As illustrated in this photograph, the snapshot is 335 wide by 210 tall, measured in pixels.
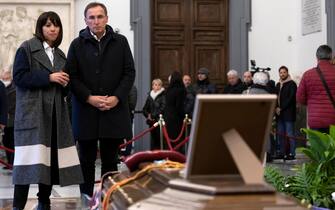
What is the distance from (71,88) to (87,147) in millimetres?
542

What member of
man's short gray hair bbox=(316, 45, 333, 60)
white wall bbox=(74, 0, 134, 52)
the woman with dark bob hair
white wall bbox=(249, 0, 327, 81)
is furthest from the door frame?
the woman with dark bob hair

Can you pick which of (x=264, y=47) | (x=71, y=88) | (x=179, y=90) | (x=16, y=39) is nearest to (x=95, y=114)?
(x=71, y=88)

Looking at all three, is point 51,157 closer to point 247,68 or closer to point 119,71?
point 119,71

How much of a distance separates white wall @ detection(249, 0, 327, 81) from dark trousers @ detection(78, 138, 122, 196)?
11.5 meters

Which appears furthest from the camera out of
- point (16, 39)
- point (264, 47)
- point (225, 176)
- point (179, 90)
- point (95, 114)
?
point (264, 47)

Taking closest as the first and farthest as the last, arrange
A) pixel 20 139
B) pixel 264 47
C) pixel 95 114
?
pixel 20 139, pixel 95 114, pixel 264 47

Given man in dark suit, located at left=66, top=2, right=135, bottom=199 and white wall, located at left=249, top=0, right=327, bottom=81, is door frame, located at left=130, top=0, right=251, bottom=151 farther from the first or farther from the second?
man in dark suit, located at left=66, top=2, right=135, bottom=199

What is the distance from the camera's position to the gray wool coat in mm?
5855

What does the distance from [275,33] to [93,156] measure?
38.9 ft

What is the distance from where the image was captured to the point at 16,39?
1653 cm

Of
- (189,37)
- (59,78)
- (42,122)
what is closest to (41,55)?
(59,78)

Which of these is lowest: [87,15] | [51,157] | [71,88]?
[51,157]

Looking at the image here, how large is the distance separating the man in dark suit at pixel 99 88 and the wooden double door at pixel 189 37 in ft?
36.5

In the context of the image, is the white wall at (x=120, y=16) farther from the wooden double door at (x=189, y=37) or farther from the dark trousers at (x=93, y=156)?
the dark trousers at (x=93, y=156)
